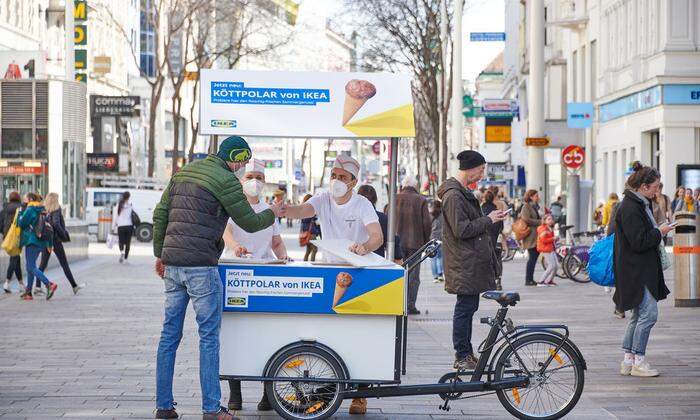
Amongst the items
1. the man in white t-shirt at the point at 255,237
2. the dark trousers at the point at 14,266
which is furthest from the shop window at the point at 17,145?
the man in white t-shirt at the point at 255,237

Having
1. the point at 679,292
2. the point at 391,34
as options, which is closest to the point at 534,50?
the point at 679,292

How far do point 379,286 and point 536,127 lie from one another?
2217cm

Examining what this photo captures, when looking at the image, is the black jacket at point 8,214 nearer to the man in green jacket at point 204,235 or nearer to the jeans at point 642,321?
the jeans at point 642,321

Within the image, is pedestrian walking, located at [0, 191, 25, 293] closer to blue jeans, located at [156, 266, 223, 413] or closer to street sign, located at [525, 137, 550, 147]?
street sign, located at [525, 137, 550, 147]

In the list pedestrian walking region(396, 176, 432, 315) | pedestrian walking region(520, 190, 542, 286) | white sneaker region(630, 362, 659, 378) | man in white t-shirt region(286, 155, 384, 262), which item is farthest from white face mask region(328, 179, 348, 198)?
pedestrian walking region(520, 190, 542, 286)

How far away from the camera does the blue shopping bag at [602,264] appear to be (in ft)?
39.6

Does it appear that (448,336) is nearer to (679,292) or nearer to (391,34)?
(679,292)

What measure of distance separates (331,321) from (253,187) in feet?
3.42

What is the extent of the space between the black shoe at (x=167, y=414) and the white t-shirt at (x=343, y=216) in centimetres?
184

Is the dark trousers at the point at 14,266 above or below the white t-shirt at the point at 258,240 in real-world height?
below

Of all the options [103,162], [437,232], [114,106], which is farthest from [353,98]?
[103,162]

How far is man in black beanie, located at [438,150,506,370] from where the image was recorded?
1104 cm

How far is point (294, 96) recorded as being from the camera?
31.5 feet

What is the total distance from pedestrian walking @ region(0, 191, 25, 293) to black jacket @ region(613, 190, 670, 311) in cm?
1215
